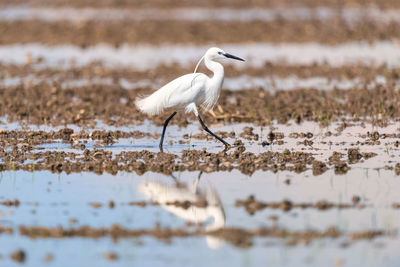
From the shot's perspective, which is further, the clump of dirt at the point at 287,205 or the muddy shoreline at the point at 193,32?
the muddy shoreline at the point at 193,32

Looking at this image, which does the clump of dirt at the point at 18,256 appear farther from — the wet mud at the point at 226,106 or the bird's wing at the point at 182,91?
the wet mud at the point at 226,106

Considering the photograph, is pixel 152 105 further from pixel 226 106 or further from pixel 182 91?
pixel 226 106

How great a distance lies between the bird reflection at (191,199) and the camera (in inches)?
298

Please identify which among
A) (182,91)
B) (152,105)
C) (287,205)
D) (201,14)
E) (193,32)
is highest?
(201,14)

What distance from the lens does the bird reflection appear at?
7.56 m

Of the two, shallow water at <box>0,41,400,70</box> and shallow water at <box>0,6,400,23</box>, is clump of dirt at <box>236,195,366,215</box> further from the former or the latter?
shallow water at <box>0,6,400,23</box>

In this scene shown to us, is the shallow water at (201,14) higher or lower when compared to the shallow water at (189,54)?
higher

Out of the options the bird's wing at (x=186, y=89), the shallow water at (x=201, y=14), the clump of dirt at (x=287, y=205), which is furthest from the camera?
the shallow water at (x=201, y=14)

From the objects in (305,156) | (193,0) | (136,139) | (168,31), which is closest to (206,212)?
(305,156)

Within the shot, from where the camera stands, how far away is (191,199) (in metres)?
8.48

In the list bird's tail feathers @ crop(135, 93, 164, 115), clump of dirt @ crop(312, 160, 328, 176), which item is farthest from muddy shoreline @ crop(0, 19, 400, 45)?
clump of dirt @ crop(312, 160, 328, 176)

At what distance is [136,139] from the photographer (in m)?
12.1

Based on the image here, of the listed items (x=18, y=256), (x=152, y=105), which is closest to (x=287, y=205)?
(x=18, y=256)

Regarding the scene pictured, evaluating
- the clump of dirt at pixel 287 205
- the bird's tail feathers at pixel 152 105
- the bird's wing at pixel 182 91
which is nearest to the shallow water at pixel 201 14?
the bird's tail feathers at pixel 152 105
